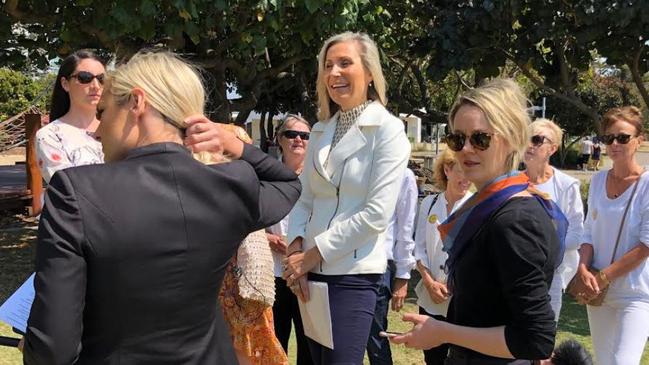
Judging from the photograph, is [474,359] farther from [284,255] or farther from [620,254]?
[284,255]

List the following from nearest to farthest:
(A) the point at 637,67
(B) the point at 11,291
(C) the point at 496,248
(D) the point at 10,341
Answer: (C) the point at 496,248
(D) the point at 10,341
(B) the point at 11,291
(A) the point at 637,67

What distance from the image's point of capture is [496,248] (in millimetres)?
1820

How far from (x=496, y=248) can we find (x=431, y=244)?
7.27ft

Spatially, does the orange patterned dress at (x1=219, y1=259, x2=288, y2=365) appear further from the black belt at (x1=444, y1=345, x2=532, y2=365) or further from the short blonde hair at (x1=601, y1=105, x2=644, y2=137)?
the short blonde hair at (x1=601, y1=105, x2=644, y2=137)

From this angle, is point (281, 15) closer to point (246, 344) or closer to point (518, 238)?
point (246, 344)

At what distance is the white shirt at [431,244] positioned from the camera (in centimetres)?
389

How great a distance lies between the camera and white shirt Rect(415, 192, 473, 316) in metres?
3.89

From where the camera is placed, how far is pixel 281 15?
23.1ft

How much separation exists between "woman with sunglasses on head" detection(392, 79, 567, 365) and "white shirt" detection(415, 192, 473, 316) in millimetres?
1777

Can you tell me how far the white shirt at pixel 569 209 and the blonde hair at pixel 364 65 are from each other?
50.5 inches

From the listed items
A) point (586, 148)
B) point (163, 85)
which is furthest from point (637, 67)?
point (586, 148)

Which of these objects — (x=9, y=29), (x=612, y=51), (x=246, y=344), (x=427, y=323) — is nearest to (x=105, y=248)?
(x=427, y=323)

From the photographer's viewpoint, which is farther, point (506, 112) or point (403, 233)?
point (403, 233)

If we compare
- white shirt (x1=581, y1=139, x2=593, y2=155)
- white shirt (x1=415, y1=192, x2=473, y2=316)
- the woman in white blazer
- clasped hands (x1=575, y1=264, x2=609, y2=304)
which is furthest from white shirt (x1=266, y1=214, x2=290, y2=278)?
white shirt (x1=581, y1=139, x2=593, y2=155)
